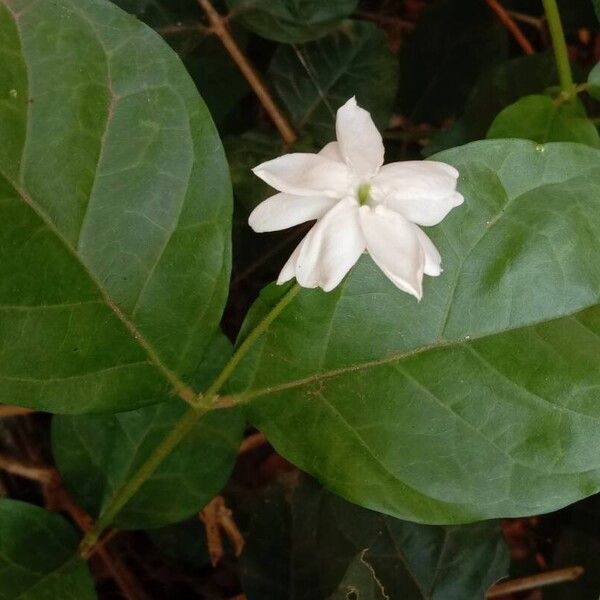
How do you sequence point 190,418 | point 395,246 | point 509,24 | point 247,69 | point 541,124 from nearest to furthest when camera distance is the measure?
point 395,246 < point 190,418 < point 541,124 < point 247,69 < point 509,24

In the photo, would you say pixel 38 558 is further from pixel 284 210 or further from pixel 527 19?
pixel 527 19

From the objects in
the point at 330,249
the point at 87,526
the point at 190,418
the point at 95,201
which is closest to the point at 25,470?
the point at 87,526

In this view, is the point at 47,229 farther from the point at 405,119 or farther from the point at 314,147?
the point at 405,119

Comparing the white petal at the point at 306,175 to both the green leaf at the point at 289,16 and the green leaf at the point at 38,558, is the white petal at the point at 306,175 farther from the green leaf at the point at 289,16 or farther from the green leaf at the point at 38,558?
the green leaf at the point at 38,558

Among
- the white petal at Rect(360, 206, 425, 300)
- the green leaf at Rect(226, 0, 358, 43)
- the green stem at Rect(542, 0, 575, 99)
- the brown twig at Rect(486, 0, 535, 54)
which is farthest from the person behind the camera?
the brown twig at Rect(486, 0, 535, 54)

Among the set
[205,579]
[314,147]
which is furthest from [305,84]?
[205,579]

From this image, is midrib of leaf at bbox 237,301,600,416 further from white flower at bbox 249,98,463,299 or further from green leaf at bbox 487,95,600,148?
green leaf at bbox 487,95,600,148

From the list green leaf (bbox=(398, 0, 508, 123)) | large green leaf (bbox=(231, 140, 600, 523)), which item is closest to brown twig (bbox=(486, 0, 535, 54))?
green leaf (bbox=(398, 0, 508, 123))
